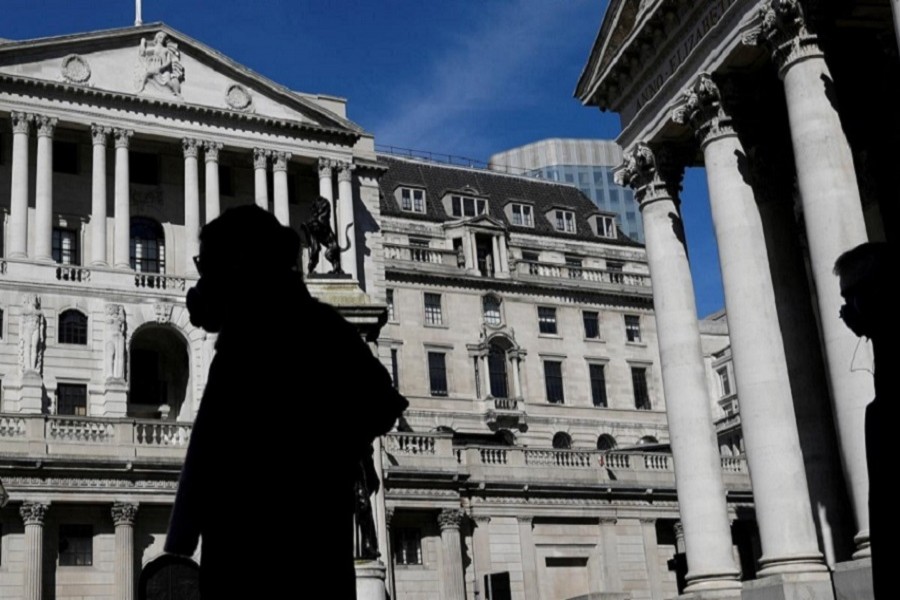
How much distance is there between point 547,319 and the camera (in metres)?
73.1

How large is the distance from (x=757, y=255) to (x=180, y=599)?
1490cm

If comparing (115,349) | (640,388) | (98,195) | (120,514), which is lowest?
(120,514)

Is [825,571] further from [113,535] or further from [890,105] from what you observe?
[113,535]

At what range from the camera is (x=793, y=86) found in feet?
75.8

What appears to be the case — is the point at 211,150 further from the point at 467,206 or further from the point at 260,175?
the point at 467,206

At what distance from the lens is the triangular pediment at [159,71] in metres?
55.4

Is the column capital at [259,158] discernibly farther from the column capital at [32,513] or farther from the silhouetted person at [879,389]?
the silhouetted person at [879,389]

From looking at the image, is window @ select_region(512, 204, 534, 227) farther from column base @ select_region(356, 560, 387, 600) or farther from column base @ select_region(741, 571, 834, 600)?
column base @ select_region(356, 560, 387, 600)

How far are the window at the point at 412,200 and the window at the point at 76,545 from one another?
133ft

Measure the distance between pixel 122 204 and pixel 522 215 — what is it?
37.6 m

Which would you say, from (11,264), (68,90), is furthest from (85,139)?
(11,264)

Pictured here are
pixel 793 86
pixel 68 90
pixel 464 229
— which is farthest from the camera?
pixel 464 229

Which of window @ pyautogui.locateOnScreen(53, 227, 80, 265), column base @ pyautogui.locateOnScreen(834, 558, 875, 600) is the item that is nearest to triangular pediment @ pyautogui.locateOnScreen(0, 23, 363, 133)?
window @ pyautogui.locateOnScreen(53, 227, 80, 265)

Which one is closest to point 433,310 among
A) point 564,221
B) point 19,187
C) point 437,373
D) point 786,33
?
point 437,373
